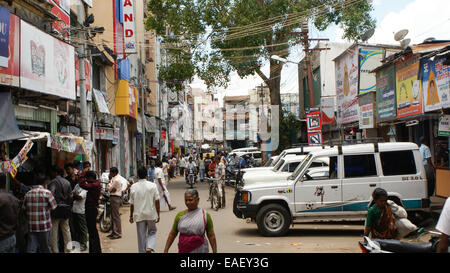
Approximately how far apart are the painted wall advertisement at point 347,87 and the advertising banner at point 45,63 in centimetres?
1490

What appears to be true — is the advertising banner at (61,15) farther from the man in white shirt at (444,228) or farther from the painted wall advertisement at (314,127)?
the man in white shirt at (444,228)

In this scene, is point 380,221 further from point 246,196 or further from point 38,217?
point 38,217

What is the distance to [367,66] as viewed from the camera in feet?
76.9

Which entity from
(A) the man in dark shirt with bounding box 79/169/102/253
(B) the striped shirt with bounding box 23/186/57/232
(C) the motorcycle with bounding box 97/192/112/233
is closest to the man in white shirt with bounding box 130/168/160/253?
(A) the man in dark shirt with bounding box 79/169/102/253

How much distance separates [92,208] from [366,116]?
15.4 meters

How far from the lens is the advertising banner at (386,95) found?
18.1 meters

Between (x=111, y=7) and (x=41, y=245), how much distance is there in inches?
836

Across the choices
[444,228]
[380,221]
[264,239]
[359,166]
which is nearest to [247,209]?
[264,239]

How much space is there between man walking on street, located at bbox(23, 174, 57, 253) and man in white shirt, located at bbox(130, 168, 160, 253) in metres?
1.50

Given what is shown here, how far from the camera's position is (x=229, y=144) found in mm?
→ 94750

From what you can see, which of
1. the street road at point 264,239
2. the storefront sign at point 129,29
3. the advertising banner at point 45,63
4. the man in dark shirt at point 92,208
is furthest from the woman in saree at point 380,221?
the storefront sign at point 129,29

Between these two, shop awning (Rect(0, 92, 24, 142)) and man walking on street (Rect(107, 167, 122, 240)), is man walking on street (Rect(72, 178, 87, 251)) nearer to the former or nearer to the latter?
man walking on street (Rect(107, 167, 122, 240))

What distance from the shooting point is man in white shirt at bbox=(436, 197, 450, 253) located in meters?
4.69
